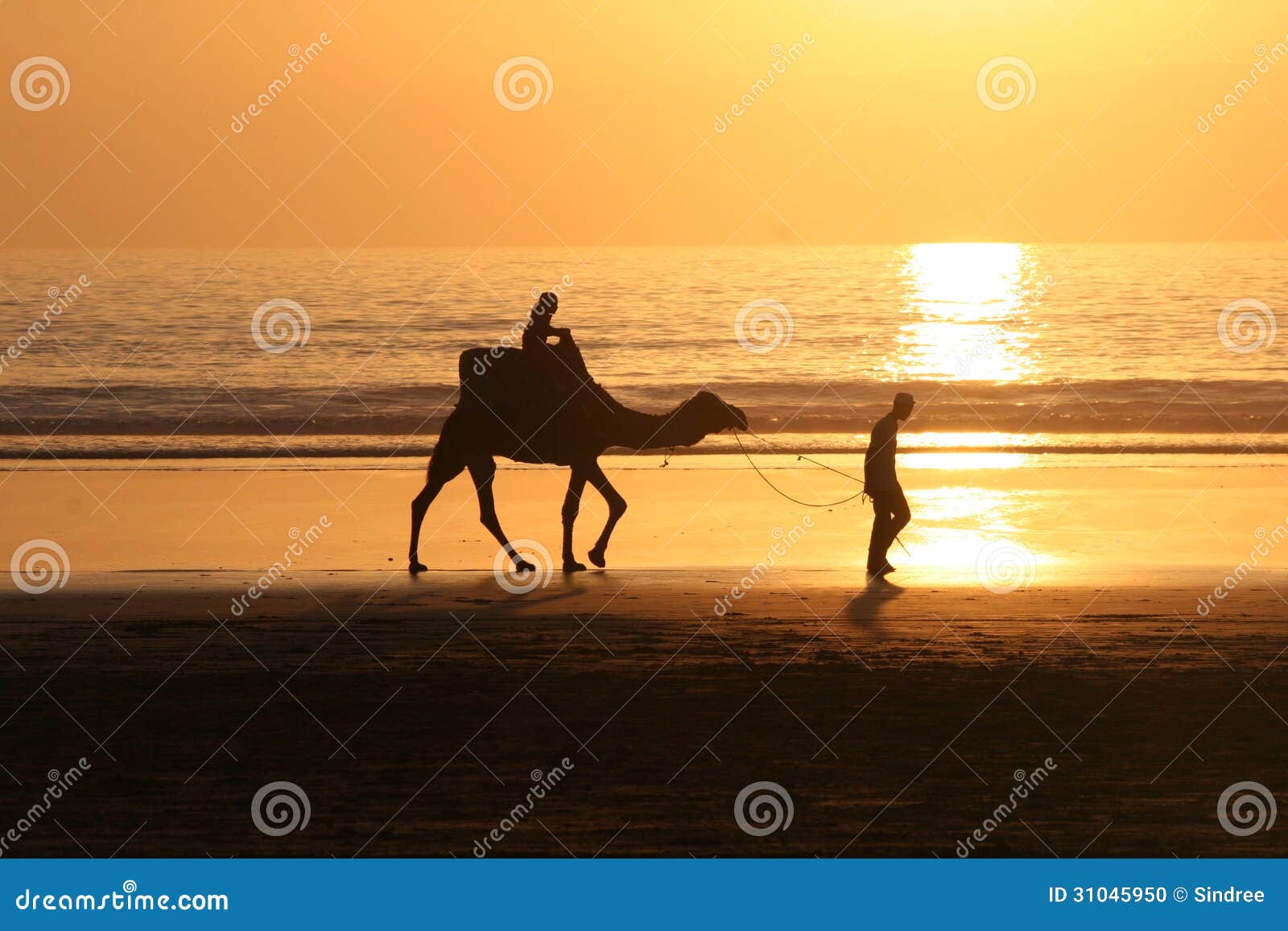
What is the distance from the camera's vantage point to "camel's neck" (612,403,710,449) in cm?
1324

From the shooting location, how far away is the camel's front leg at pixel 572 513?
13.4 metres

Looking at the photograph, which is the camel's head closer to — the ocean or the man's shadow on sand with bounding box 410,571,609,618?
the man's shadow on sand with bounding box 410,571,609,618

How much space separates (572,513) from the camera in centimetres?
1355

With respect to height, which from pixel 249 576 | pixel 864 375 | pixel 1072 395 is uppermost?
pixel 864 375

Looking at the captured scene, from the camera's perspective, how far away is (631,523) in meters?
17.3

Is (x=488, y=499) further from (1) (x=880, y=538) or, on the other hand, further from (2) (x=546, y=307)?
(1) (x=880, y=538)

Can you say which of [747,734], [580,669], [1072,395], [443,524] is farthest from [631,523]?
[1072,395]

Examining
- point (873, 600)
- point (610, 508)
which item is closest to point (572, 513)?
point (610, 508)

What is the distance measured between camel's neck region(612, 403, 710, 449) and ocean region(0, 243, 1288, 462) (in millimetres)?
5949

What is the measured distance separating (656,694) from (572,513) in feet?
15.6

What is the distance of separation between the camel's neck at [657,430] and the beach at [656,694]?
1155 mm

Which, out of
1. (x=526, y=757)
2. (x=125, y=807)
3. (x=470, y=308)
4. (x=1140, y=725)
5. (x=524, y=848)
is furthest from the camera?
(x=470, y=308)

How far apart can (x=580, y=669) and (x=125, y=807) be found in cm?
328

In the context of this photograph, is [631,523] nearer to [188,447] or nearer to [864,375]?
[188,447]
